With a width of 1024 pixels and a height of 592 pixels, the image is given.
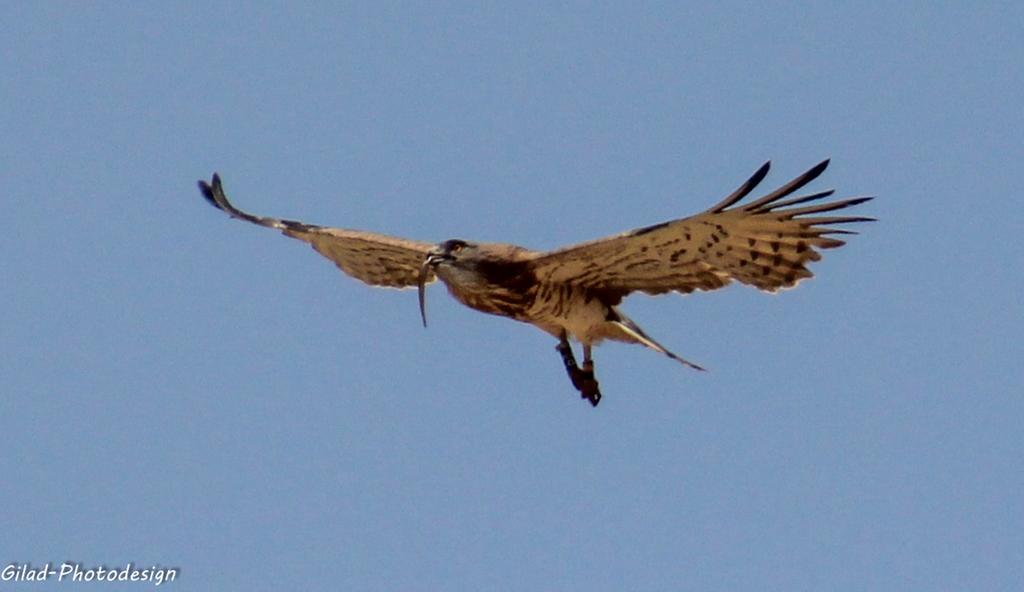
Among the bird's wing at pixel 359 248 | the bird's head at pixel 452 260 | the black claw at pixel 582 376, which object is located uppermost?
the bird's wing at pixel 359 248

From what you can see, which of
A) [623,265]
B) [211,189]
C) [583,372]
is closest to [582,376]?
[583,372]

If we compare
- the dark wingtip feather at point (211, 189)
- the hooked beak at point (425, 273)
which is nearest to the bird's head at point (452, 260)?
the hooked beak at point (425, 273)

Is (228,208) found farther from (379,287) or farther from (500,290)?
(500,290)

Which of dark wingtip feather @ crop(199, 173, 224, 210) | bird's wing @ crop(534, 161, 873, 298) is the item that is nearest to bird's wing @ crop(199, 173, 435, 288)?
dark wingtip feather @ crop(199, 173, 224, 210)

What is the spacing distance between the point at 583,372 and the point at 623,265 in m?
0.98

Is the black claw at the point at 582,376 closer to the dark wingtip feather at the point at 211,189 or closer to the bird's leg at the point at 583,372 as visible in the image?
the bird's leg at the point at 583,372

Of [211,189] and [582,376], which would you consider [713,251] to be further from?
[211,189]

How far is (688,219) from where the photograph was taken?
12.1 m

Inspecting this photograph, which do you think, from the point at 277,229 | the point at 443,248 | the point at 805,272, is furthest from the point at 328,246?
the point at 805,272

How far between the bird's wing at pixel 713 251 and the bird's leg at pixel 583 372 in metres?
0.56

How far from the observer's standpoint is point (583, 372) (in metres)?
13.5

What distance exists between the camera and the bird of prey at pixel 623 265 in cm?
Result: 1227

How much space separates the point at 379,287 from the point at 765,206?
3786 millimetres

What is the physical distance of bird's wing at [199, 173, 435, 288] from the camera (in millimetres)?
14000
